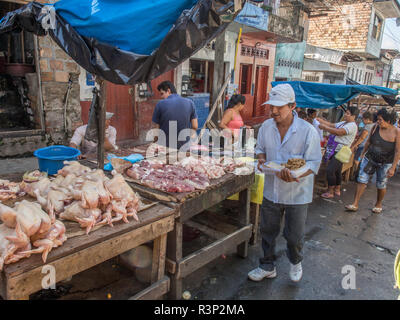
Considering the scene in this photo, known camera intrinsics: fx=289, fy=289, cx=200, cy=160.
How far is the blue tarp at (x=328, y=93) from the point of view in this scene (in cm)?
788

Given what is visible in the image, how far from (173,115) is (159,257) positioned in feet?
8.72

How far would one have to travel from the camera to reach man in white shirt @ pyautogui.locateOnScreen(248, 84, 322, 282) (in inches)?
121

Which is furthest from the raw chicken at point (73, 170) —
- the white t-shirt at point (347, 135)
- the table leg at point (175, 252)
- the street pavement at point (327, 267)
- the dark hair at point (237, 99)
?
the white t-shirt at point (347, 135)

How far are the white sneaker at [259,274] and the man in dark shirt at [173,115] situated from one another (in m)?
2.48

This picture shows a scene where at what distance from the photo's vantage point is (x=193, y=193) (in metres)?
2.93

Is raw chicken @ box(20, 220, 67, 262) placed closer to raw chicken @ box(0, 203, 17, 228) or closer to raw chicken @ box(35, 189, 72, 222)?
raw chicken @ box(0, 203, 17, 228)

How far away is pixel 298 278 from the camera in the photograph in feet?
11.5

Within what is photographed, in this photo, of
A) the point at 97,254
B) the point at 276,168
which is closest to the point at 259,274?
the point at 276,168

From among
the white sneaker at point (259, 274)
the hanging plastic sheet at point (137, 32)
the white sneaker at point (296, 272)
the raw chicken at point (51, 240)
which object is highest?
the hanging plastic sheet at point (137, 32)

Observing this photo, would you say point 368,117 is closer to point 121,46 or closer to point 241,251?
point 241,251

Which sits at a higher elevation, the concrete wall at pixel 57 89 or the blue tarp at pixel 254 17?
Result: the blue tarp at pixel 254 17

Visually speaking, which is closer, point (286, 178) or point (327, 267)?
point (286, 178)

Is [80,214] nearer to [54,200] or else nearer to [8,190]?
[54,200]

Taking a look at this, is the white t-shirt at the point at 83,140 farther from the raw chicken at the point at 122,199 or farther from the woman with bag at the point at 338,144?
the woman with bag at the point at 338,144
